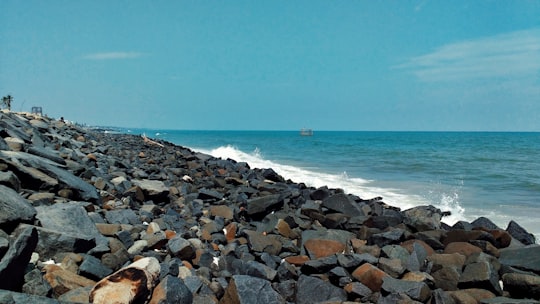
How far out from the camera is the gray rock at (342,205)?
624 centimetres

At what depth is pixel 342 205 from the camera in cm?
638

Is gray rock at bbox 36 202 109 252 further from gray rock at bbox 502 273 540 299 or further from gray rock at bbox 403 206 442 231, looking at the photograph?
gray rock at bbox 403 206 442 231

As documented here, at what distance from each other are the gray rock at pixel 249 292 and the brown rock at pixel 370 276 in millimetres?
845

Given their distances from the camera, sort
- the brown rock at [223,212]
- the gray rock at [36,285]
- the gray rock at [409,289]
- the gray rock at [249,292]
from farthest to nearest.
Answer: the brown rock at [223,212], the gray rock at [409,289], the gray rock at [249,292], the gray rock at [36,285]

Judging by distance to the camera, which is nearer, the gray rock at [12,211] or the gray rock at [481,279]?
the gray rock at [12,211]

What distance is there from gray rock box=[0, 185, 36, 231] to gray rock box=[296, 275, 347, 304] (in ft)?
8.00

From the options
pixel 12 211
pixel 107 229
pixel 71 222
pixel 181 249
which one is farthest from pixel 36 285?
pixel 181 249

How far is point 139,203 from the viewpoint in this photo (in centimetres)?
649

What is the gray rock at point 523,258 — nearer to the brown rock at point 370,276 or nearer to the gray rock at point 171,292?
the brown rock at point 370,276

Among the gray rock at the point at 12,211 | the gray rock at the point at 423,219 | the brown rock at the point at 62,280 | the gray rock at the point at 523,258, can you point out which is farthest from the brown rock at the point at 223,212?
the gray rock at the point at 523,258

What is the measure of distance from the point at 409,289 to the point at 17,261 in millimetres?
3057

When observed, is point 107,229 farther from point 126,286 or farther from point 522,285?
point 522,285

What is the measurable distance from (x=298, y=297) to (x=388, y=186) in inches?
402

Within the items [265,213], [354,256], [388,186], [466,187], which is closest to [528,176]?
[466,187]
